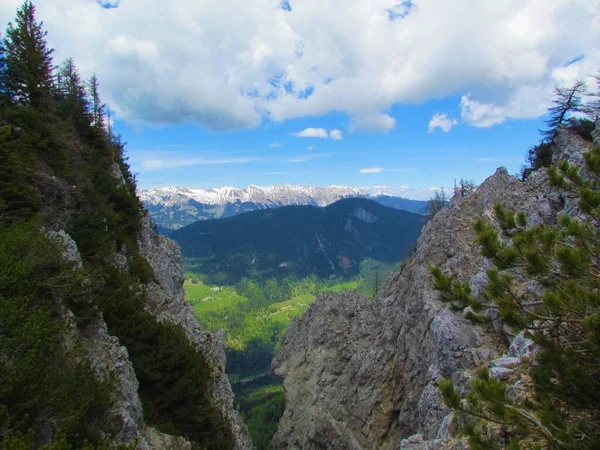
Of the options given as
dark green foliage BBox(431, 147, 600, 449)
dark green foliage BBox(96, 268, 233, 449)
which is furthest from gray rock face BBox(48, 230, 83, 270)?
dark green foliage BBox(431, 147, 600, 449)

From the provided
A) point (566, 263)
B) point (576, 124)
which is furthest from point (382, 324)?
point (566, 263)

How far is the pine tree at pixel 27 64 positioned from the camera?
28422 millimetres

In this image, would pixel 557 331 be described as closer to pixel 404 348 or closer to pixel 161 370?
pixel 161 370

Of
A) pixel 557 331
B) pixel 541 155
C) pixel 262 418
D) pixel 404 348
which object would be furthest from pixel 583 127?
pixel 262 418

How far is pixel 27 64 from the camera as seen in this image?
2994 cm

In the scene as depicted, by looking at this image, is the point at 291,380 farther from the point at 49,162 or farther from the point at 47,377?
the point at 47,377

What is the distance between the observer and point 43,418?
31.0 feet

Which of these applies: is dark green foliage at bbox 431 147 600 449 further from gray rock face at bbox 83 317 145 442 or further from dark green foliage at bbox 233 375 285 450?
dark green foliage at bbox 233 375 285 450

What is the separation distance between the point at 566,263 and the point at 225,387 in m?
28.4

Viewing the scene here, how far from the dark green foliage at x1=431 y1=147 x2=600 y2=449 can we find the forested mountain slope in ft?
35.9

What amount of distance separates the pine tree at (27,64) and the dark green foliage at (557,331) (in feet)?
120

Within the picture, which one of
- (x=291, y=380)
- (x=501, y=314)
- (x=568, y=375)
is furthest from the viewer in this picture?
(x=291, y=380)

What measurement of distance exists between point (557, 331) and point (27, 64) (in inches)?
1666

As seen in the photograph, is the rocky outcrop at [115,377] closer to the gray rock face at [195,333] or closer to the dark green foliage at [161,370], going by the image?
the dark green foliage at [161,370]
